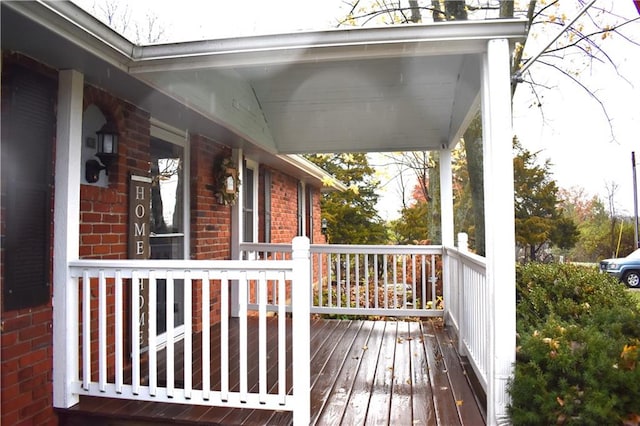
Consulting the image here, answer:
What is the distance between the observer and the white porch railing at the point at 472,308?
9.06 feet

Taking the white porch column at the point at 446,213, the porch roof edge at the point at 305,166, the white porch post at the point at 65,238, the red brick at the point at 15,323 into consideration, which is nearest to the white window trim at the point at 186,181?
the porch roof edge at the point at 305,166

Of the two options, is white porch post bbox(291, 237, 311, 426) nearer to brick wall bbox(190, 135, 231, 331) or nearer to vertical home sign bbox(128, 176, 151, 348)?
vertical home sign bbox(128, 176, 151, 348)

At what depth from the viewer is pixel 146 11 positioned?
25.6 ft

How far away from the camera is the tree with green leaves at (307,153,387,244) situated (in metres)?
15.9

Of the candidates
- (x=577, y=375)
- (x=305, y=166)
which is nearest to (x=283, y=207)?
(x=305, y=166)

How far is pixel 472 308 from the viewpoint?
10.7ft

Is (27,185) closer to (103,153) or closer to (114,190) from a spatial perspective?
(103,153)

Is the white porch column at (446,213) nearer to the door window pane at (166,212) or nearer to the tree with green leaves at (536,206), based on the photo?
the door window pane at (166,212)

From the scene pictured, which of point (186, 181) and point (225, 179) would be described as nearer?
point (186, 181)

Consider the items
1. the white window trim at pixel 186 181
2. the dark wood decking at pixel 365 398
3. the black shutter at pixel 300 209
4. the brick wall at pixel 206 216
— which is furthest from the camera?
the black shutter at pixel 300 209

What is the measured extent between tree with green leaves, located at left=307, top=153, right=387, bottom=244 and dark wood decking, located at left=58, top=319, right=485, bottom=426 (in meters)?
11.3

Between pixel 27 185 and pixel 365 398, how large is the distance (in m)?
2.44

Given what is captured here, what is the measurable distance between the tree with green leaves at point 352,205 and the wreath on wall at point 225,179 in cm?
1017

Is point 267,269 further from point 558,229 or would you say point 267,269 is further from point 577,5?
point 558,229
